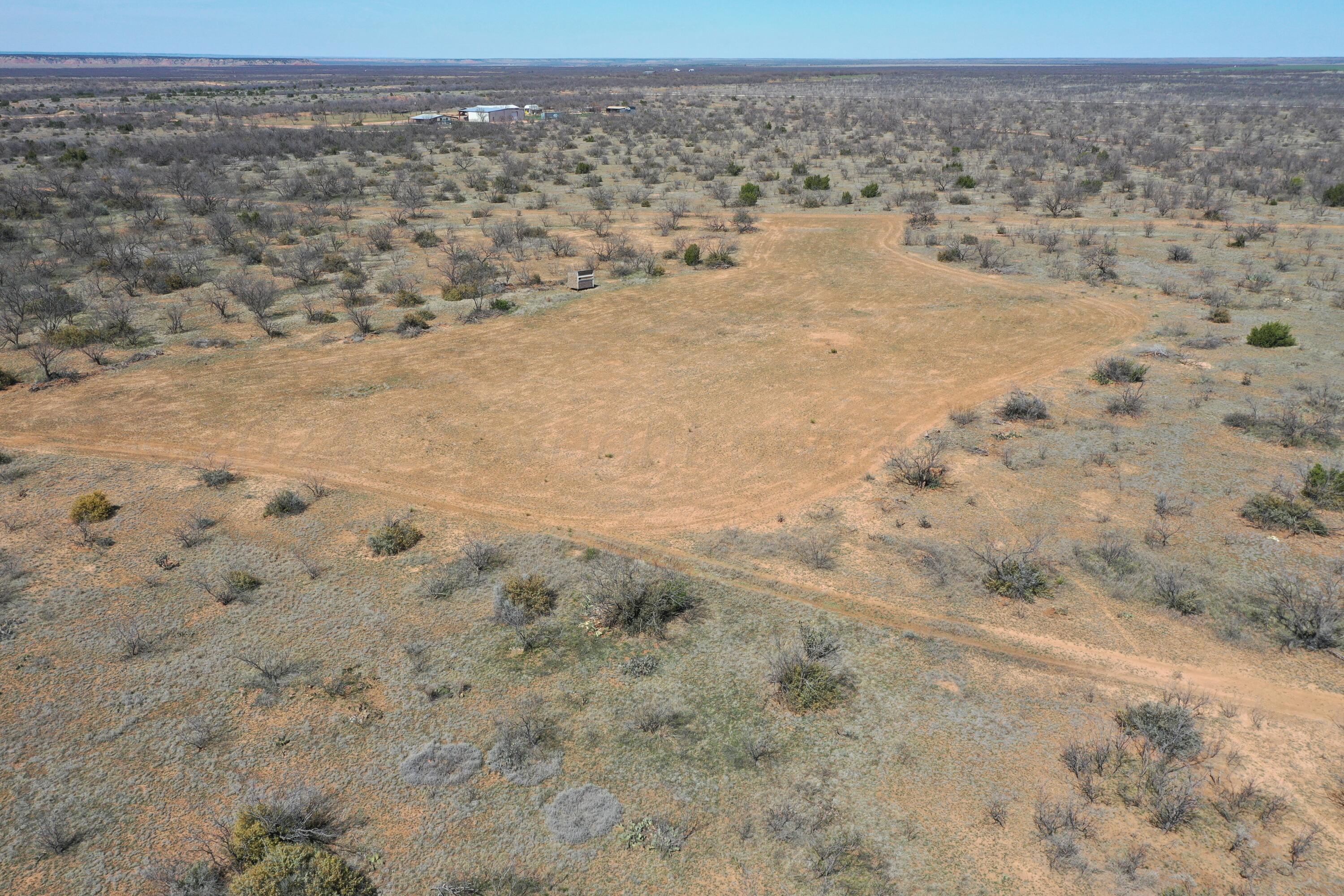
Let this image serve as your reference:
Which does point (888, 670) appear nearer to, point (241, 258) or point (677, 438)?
point (677, 438)

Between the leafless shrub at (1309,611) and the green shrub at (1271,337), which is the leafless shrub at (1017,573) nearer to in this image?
the leafless shrub at (1309,611)

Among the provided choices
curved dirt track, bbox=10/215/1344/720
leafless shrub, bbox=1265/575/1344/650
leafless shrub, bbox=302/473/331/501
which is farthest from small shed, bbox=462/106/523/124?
leafless shrub, bbox=1265/575/1344/650

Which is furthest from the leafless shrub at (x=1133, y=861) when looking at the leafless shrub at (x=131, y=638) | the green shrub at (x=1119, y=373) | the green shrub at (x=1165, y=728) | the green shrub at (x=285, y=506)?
the green shrub at (x=1119, y=373)

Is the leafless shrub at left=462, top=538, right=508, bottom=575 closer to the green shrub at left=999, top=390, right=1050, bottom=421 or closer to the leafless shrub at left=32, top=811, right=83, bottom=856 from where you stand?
the leafless shrub at left=32, top=811, right=83, bottom=856

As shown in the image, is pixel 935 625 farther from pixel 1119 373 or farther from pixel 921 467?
pixel 1119 373

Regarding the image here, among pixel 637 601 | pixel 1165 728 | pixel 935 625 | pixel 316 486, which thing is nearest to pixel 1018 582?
pixel 935 625

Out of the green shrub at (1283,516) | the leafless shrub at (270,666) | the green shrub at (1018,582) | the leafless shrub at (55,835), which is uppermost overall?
the green shrub at (1283,516)
